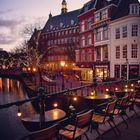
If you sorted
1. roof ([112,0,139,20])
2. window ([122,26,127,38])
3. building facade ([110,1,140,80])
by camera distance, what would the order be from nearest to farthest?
building facade ([110,1,140,80]) < window ([122,26,127,38]) < roof ([112,0,139,20])

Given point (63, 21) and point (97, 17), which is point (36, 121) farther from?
point (63, 21)

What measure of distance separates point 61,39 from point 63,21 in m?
6.54

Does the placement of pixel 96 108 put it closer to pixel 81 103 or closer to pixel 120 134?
pixel 120 134

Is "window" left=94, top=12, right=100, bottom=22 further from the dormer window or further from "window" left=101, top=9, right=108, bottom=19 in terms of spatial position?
the dormer window

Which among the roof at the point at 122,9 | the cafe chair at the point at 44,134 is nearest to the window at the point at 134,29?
the roof at the point at 122,9

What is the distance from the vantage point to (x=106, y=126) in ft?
18.7

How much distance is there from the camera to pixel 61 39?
6594 cm

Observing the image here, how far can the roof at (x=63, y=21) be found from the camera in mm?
63531

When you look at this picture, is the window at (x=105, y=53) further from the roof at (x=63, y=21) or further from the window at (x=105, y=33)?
the roof at (x=63, y=21)

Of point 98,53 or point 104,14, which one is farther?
point 98,53

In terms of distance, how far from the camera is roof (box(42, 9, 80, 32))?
6353 cm

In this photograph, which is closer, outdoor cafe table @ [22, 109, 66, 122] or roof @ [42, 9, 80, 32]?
outdoor cafe table @ [22, 109, 66, 122]

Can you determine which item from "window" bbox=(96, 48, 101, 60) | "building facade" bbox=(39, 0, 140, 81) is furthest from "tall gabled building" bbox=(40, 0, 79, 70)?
"window" bbox=(96, 48, 101, 60)

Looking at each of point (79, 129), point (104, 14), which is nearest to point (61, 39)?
point (104, 14)
